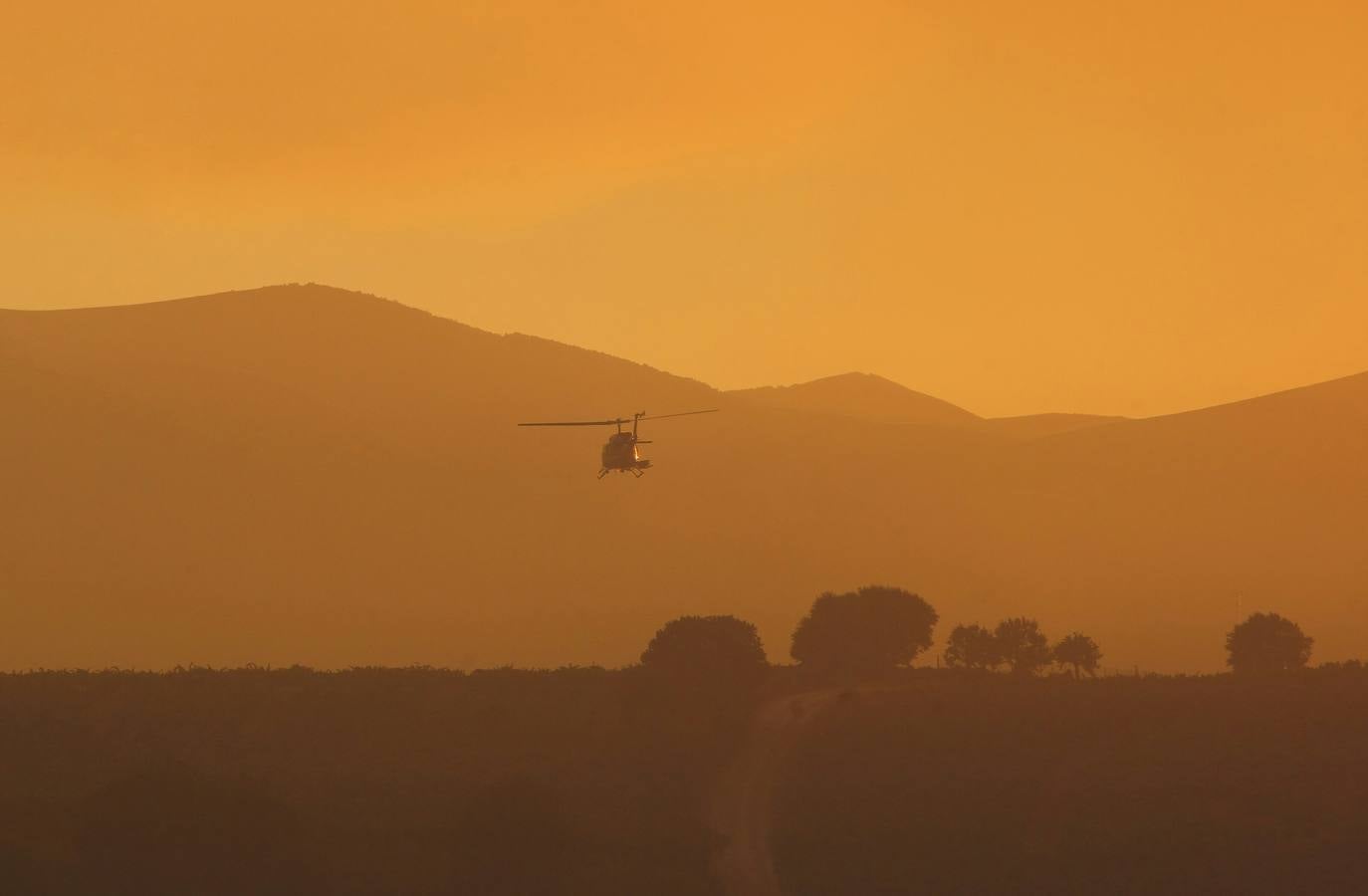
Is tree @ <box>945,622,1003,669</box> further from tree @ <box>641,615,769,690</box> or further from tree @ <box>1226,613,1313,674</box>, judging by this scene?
tree @ <box>641,615,769,690</box>

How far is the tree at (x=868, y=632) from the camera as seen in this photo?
10306 cm

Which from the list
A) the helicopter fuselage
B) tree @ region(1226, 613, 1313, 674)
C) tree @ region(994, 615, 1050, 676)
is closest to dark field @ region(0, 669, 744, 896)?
the helicopter fuselage

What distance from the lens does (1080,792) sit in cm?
6850

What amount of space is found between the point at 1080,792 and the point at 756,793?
531 inches

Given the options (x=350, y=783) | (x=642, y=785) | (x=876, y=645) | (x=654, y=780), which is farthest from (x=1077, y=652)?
(x=350, y=783)

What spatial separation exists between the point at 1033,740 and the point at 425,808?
27.4 m

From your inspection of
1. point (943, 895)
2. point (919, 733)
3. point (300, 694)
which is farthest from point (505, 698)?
point (943, 895)

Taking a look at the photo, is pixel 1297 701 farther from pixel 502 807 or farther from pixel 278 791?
pixel 278 791

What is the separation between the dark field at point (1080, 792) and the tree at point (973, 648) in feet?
102

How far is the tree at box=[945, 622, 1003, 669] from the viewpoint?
4515 inches

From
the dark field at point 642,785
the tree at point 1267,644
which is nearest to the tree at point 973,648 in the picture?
the tree at point 1267,644

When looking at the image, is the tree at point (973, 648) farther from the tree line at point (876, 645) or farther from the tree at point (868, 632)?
the tree at point (868, 632)

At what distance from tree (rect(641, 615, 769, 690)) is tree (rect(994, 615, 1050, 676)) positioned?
29499 mm

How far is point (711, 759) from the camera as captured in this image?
243ft
